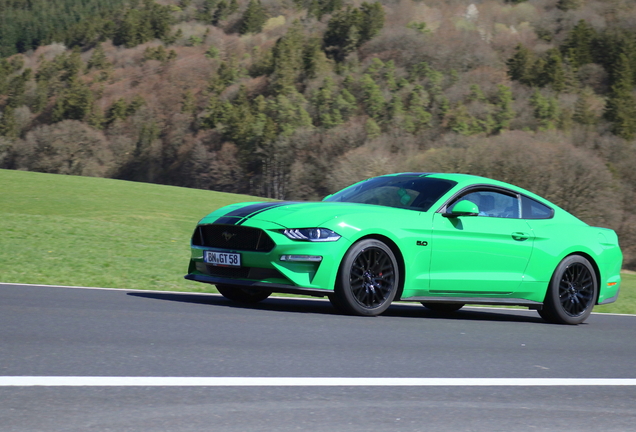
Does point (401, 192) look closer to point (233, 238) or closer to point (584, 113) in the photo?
point (233, 238)

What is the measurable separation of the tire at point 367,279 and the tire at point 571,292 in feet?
7.41

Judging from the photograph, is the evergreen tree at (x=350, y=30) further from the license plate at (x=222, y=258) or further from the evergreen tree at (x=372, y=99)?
the license plate at (x=222, y=258)

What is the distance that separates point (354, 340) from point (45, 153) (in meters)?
123

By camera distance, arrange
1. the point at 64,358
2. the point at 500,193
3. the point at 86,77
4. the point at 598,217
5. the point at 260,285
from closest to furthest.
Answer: the point at 64,358, the point at 260,285, the point at 500,193, the point at 598,217, the point at 86,77

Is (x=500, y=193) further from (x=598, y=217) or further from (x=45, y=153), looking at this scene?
(x=45, y=153)

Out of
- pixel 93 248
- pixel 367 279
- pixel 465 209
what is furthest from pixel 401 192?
pixel 93 248

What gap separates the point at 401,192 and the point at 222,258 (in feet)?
6.81

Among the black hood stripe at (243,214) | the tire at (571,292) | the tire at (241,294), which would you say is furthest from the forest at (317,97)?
the black hood stripe at (243,214)

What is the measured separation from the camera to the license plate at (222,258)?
8.28m

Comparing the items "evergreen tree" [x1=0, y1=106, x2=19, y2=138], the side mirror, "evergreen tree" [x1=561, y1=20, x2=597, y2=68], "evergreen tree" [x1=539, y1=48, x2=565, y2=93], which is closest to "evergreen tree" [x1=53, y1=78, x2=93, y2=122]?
"evergreen tree" [x1=0, y1=106, x2=19, y2=138]

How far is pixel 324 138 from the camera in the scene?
12206 centimetres

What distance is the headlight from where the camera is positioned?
8.02 metres

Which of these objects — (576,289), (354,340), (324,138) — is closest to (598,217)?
(576,289)

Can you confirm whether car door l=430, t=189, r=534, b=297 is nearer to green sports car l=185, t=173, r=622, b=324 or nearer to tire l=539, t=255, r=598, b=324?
green sports car l=185, t=173, r=622, b=324
